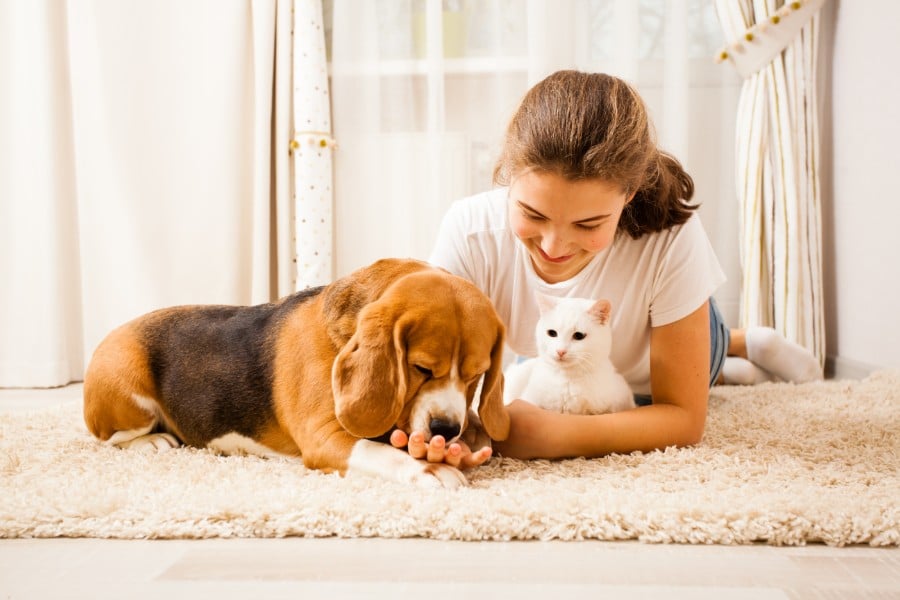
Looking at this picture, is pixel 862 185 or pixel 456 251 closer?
pixel 456 251

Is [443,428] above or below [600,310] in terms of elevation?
below

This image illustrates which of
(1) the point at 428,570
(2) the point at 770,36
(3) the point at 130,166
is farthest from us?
(3) the point at 130,166

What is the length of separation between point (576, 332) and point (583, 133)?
52cm

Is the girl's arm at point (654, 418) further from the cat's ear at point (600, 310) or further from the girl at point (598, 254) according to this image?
the cat's ear at point (600, 310)

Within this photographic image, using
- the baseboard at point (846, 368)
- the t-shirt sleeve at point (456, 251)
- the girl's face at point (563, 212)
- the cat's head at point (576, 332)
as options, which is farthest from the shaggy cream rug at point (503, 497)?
the baseboard at point (846, 368)

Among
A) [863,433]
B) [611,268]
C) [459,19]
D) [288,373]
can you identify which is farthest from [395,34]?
[863,433]

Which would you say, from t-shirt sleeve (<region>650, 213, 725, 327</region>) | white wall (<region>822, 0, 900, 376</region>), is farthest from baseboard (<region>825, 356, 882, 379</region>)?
t-shirt sleeve (<region>650, 213, 725, 327</region>)

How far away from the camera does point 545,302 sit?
6.39ft

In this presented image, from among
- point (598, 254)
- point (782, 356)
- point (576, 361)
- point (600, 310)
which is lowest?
point (782, 356)

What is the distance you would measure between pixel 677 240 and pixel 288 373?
3.55ft

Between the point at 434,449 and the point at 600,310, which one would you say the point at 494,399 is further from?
the point at 600,310

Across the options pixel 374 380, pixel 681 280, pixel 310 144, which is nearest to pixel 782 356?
pixel 681 280

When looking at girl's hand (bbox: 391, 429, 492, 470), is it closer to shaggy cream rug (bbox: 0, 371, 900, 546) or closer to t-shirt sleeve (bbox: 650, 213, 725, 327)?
shaggy cream rug (bbox: 0, 371, 900, 546)

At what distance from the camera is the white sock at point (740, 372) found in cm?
297
